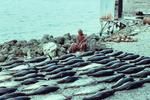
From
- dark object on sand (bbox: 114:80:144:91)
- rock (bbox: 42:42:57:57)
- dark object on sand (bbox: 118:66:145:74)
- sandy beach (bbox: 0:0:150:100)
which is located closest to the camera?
sandy beach (bbox: 0:0:150:100)

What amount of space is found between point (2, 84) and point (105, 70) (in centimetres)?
178

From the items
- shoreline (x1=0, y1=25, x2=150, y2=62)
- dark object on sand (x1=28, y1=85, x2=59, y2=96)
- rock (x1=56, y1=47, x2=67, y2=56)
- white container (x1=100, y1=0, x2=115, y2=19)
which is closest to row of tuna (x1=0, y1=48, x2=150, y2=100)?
dark object on sand (x1=28, y1=85, x2=59, y2=96)

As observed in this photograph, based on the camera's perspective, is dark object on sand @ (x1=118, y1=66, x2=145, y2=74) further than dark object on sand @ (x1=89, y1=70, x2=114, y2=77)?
Yes

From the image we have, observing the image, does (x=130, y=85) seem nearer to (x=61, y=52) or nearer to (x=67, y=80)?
(x=67, y=80)

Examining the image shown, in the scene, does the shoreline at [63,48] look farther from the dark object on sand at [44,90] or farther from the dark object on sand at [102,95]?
the dark object on sand at [102,95]

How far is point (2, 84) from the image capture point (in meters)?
6.39

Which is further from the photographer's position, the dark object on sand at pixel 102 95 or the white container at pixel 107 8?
the white container at pixel 107 8

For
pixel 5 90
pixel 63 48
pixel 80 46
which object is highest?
pixel 5 90

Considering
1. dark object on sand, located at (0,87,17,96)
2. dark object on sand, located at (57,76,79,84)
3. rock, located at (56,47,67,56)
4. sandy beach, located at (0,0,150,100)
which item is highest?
dark object on sand, located at (0,87,17,96)

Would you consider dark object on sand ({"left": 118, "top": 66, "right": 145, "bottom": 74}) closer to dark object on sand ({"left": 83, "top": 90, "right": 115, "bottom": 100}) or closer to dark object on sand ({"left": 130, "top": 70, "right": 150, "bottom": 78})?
dark object on sand ({"left": 130, "top": 70, "right": 150, "bottom": 78})

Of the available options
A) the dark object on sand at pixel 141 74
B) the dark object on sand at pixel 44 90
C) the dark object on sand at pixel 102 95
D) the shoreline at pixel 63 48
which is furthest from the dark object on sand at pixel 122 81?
the shoreline at pixel 63 48

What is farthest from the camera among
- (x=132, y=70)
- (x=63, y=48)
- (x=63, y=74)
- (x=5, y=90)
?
(x=63, y=48)

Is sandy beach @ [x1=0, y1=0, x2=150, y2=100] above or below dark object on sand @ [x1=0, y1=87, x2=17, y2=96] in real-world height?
below

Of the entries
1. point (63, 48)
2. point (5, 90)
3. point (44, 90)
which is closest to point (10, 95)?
point (5, 90)
